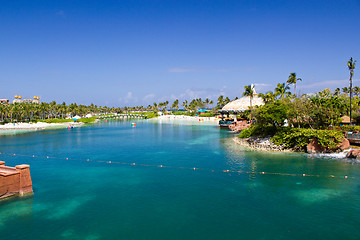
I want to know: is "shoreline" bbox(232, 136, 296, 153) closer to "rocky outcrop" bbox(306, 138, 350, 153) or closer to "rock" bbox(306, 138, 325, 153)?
"rock" bbox(306, 138, 325, 153)

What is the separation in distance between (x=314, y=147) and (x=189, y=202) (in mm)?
24841

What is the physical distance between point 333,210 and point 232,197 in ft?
23.5

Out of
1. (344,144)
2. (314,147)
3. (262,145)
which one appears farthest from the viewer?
(262,145)

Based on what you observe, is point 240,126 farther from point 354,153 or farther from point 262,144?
point 354,153

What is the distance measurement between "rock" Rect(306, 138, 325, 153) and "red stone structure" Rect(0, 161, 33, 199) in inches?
1375

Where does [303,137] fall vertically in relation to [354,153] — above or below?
above

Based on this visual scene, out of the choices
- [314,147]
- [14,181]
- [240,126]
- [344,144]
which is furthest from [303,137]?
[240,126]

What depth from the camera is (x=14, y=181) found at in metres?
19.3

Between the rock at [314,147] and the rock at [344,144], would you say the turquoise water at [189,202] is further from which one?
the rock at [344,144]

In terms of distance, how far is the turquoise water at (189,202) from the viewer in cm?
1505

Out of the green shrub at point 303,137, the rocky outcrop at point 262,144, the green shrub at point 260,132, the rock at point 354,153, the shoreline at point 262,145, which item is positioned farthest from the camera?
the green shrub at point 260,132

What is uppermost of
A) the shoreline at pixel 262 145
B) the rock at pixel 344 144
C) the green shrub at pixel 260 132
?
the green shrub at pixel 260 132

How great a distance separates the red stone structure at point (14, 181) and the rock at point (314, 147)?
115 feet

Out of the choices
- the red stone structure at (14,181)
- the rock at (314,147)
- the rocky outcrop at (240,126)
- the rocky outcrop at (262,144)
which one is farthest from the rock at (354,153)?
the rocky outcrop at (240,126)
